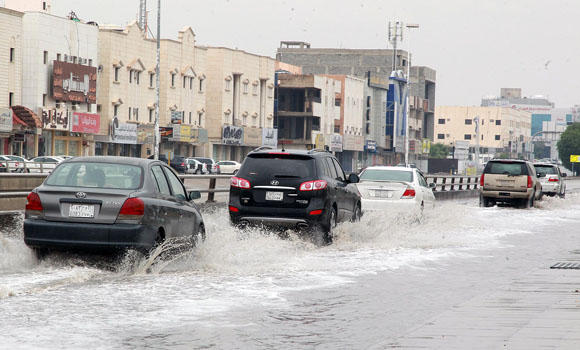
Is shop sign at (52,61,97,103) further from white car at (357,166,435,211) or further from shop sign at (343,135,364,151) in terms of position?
shop sign at (343,135,364,151)

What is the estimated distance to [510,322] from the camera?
363 inches

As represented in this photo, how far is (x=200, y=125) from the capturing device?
88.7 m

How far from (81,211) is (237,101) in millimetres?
82267

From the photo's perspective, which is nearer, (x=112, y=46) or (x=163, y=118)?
(x=112, y=46)

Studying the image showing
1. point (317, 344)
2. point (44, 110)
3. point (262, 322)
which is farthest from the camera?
point (44, 110)

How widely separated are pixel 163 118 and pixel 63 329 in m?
74.1

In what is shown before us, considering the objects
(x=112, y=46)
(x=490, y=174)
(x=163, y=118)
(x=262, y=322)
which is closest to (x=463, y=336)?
(x=262, y=322)

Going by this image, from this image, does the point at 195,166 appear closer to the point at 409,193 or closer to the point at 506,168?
the point at 506,168

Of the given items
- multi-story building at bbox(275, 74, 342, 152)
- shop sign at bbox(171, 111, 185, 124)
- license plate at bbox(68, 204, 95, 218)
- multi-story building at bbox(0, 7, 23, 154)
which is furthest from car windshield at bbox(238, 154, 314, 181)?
multi-story building at bbox(275, 74, 342, 152)

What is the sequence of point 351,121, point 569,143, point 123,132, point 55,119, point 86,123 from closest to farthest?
1. point 55,119
2. point 86,123
3. point 123,132
4. point 351,121
5. point 569,143

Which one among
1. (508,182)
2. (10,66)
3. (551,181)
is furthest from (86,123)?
(508,182)

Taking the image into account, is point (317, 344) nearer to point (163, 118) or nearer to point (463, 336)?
point (463, 336)

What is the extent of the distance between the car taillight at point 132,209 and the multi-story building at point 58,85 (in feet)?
172

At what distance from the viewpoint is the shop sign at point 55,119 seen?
65.8 meters
